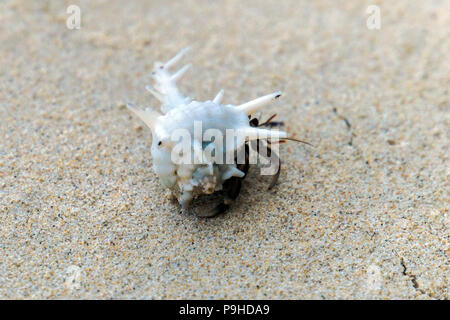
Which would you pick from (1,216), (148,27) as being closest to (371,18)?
(148,27)

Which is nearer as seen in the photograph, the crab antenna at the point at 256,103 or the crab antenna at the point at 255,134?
the crab antenna at the point at 255,134

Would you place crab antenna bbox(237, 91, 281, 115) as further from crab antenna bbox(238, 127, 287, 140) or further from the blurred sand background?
the blurred sand background

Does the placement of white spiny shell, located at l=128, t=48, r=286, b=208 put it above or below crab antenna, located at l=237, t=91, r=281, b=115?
below

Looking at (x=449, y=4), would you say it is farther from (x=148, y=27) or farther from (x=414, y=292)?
(x=414, y=292)

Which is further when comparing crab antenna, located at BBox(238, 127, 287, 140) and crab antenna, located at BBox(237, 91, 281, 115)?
crab antenna, located at BBox(237, 91, 281, 115)

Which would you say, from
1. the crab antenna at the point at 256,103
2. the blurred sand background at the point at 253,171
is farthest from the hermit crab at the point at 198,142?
the blurred sand background at the point at 253,171

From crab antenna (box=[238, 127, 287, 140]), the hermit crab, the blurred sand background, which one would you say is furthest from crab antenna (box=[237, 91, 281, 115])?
the blurred sand background

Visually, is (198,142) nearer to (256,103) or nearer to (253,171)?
(256,103)

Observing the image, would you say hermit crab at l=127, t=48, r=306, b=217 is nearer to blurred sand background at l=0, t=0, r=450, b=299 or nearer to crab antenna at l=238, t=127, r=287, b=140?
crab antenna at l=238, t=127, r=287, b=140

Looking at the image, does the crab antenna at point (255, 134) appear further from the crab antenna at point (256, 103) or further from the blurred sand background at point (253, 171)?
the blurred sand background at point (253, 171)
